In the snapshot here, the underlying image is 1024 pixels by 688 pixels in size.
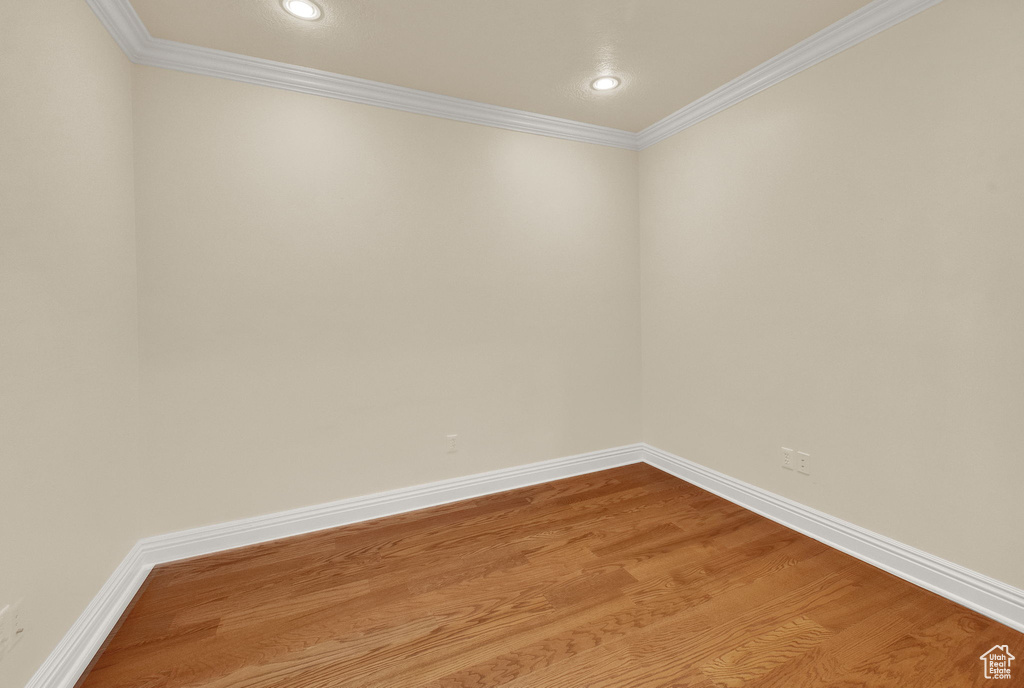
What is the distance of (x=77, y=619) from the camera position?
5.29 ft

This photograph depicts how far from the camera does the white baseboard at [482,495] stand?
5.54 ft

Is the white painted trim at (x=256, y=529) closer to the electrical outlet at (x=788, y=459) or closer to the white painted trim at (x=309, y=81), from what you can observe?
the electrical outlet at (x=788, y=459)

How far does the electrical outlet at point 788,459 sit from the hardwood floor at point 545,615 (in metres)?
0.36

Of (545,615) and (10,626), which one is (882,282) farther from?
(10,626)

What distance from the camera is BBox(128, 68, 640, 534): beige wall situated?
89.9 inches

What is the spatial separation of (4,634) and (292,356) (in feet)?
4.89

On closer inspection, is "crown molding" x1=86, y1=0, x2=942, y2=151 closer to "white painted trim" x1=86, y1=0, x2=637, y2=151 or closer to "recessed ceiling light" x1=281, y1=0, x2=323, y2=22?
"white painted trim" x1=86, y1=0, x2=637, y2=151

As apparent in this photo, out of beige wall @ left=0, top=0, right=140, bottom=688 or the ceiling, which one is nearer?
beige wall @ left=0, top=0, right=140, bottom=688

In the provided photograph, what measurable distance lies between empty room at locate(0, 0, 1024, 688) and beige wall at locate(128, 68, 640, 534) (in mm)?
19

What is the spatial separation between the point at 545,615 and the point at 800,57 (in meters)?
3.05

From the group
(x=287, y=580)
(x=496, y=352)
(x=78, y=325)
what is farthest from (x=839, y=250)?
(x=78, y=325)

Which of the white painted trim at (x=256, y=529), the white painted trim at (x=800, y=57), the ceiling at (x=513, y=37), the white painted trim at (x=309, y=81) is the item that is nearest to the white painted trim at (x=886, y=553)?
the white painted trim at (x=256, y=529)

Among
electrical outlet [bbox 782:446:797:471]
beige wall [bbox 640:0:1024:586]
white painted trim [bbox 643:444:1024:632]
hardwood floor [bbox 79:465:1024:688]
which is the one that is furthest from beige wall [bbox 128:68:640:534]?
electrical outlet [bbox 782:446:797:471]

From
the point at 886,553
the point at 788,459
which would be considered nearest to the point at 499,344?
the point at 788,459
